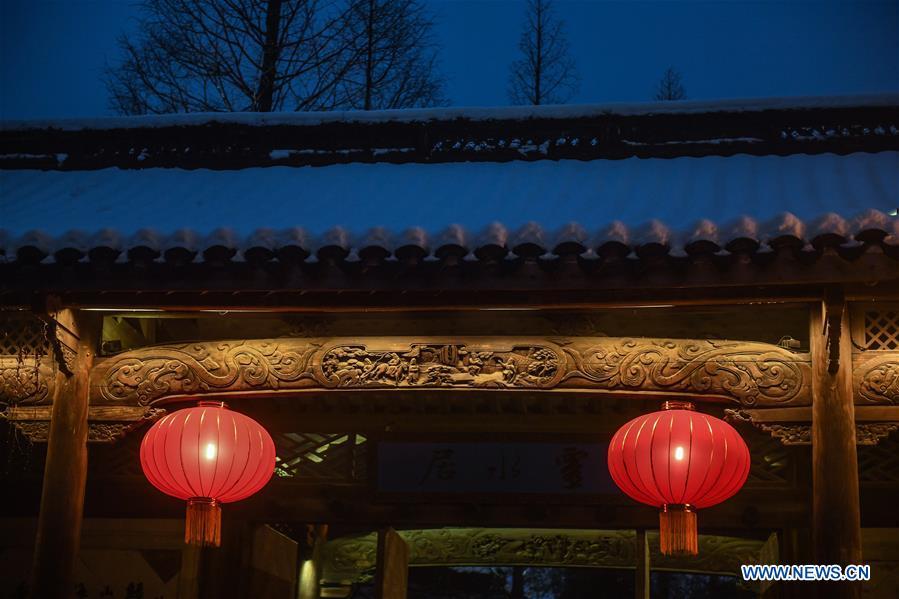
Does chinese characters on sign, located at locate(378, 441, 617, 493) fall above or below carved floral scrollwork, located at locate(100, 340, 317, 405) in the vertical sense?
below

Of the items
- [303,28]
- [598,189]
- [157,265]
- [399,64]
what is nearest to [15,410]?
[157,265]

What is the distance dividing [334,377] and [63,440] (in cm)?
174

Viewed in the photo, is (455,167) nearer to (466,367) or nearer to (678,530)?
(466,367)

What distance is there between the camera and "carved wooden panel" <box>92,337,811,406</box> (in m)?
6.66

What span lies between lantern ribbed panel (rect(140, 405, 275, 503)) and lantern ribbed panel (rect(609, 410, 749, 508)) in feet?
7.54

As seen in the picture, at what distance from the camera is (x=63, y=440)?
697cm

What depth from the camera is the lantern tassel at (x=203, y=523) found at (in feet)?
21.7

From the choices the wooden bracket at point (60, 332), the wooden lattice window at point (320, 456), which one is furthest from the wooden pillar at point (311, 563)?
the wooden bracket at point (60, 332)

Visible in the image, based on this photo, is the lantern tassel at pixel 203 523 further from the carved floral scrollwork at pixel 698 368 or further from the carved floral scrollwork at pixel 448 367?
the carved floral scrollwork at pixel 698 368

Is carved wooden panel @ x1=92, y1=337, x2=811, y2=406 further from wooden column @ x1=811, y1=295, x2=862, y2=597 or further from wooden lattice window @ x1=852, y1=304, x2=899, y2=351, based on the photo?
wooden lattice window @ x1=852, y1=304, x2=899, y2=351

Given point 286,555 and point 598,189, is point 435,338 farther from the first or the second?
point 286,555

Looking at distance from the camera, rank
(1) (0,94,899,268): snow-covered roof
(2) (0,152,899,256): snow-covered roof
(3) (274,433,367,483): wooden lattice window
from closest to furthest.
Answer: (2) (0,152,899,256): snow-covered roof
(1) (0,94,899,268): snow-covered roof
(3) (274,433,367,483): wooden lattice window

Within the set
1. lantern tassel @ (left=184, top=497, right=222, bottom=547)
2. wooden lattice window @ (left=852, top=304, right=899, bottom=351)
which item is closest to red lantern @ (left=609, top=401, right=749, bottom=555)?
wooden lattice window @ (left=852, top=304, right=899, bottom=351)

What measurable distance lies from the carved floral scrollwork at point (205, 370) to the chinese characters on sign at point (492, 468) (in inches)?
56.1
